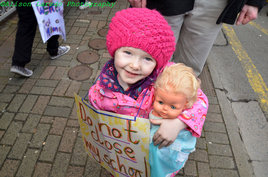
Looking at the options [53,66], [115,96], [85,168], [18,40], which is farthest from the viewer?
[53,66]

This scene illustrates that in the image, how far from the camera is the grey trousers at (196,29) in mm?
1912

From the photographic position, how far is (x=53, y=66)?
333 cm

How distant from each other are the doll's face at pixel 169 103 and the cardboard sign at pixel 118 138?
0.22 meters

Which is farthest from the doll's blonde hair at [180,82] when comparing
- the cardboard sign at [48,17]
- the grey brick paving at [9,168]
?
the cardboard sign at [48,17]

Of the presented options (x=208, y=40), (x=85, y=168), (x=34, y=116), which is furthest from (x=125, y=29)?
(x=34, y=116)

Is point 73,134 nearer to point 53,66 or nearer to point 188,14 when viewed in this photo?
point 53,66

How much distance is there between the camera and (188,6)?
1.85 metres

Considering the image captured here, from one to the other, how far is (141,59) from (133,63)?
61 mm

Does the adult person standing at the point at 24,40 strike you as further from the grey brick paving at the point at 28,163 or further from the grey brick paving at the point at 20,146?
the grey brick paving at the point at 28,163

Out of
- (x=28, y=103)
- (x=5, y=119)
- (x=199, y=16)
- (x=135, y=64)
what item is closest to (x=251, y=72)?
(x=199, y=16)

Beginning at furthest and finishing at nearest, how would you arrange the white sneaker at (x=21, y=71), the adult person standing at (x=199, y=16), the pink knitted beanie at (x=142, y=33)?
the white sneaker at (x=21, y=71)
the adult person standing at (x=199, y=16)
the pink knitted beanie at (x=142, y=33)

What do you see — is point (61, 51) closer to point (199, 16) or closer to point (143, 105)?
point (199, 16)

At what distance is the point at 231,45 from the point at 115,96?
140 inches

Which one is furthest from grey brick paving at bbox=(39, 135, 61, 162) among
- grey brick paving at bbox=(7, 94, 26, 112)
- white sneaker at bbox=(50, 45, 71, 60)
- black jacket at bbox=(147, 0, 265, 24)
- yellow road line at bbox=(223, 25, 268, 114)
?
yellow road line at bbox=(223, 25, 268, 114)
